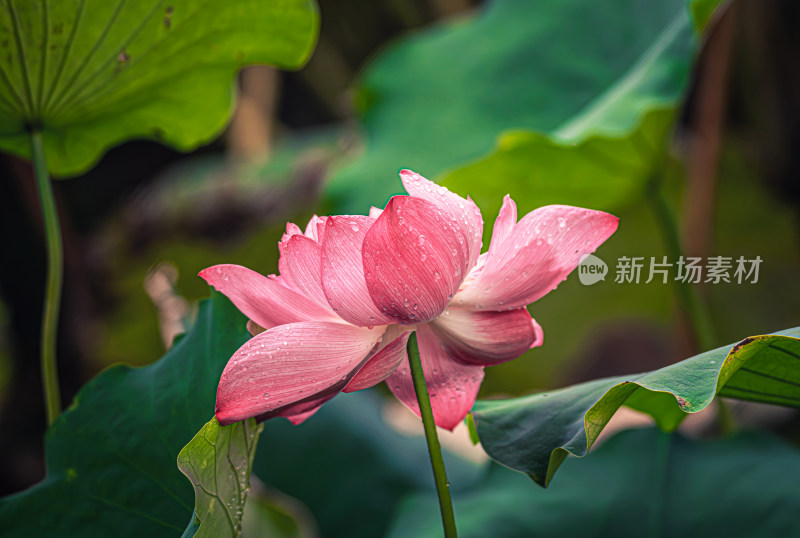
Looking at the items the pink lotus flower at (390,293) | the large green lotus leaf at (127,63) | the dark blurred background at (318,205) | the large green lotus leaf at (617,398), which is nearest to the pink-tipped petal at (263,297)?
the pink lotus flower at (390,293)

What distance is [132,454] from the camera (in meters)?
0.39

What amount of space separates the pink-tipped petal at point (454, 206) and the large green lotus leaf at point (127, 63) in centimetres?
28

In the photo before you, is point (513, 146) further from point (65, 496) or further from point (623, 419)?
point (623, 419)

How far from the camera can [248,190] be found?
242cm

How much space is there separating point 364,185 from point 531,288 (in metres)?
0.64

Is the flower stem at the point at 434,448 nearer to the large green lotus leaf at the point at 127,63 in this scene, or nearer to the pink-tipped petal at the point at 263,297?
the pink-tipped petal at the point at 263,297

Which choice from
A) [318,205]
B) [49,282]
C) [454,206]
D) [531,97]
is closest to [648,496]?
[454,206]

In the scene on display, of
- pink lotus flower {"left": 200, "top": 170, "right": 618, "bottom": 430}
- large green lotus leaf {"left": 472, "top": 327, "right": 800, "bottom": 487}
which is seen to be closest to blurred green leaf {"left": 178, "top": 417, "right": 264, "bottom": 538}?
pink lotus flower {"left": 200, "top": 170, "right": 618, "bottom": 430}

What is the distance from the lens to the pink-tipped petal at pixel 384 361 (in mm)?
290

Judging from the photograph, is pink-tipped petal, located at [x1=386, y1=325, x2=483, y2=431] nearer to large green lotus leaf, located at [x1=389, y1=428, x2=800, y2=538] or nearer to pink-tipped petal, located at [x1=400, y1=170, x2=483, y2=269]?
pink-tipped petal, located at [x1=400, y1=170, x2=483, y2=269]

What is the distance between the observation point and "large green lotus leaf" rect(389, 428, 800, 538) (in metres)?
0.48

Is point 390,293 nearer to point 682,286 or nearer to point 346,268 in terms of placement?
point 346,268

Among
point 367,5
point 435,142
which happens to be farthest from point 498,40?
point 367,5

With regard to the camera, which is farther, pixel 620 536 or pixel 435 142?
pixel 435 142
